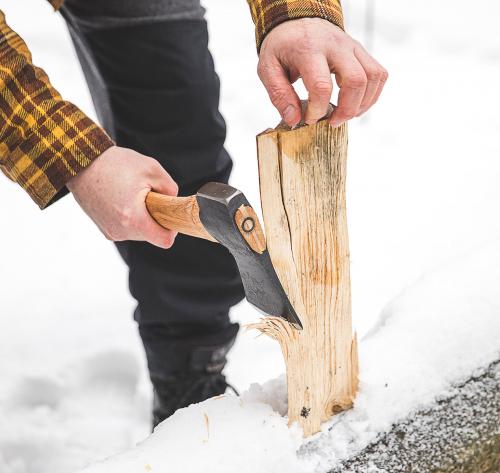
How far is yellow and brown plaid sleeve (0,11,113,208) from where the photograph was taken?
917 mm

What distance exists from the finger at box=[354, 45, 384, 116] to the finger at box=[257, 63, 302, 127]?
10cm

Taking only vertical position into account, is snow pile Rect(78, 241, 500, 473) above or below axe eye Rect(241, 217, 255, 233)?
below

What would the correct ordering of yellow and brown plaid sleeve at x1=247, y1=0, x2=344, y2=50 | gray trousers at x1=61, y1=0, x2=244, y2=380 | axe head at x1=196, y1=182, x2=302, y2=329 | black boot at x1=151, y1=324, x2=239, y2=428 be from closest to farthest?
axe head at x1=196, y1=182, x2=302, y2=329 < yellow and brown plaid sleeve at x1=247, y1=0, x2=344, y2=50 < gray trousers at x1=61, y1=0, x2=244, y2=380 < black boot at x1=151, y1=324, x2=239, y2=428

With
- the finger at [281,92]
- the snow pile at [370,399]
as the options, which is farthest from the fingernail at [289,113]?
the snow pile at [370,399]

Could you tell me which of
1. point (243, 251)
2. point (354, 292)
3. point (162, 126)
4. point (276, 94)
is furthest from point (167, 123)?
point (354, 292)

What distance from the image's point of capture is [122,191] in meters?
0.88

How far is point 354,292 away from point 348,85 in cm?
122

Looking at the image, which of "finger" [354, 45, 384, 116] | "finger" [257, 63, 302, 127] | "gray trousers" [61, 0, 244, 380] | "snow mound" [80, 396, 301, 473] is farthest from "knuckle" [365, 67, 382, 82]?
"gray trousers" [61, 0, 244, 380]

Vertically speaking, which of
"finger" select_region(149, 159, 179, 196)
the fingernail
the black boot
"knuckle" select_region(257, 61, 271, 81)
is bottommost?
the black boot

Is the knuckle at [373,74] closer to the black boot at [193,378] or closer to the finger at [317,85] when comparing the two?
the finger at [317,85]

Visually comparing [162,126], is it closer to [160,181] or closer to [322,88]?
[160,181]

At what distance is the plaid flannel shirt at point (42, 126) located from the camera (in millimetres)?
918

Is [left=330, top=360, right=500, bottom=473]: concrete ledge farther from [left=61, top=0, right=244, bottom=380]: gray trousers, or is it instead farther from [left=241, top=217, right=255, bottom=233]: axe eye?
[left=61, top=0, right=244, bottom=380]: gray trousers

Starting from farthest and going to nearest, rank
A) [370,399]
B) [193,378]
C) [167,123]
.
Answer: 1. [193,378]
2. [167,123]
3. [370,399]
